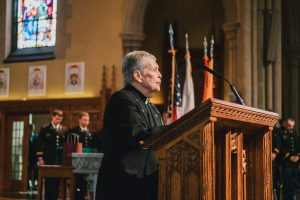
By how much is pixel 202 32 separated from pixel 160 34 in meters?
0.95

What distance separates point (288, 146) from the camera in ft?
36.6

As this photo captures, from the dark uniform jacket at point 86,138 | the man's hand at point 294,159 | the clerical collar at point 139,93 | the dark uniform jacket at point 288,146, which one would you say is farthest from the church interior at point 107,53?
the clerical collar at point 139,93

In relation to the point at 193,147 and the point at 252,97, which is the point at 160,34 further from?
the point at 193,147

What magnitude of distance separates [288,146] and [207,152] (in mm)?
8827

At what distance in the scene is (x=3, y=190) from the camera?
15.0 meters

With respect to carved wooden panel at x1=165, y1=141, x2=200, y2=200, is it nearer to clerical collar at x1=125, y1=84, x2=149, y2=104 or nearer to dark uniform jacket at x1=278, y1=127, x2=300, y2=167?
clerical collar at x1=125, y1=84, x2=149, y2=104

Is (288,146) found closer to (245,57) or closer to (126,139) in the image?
(245,57)

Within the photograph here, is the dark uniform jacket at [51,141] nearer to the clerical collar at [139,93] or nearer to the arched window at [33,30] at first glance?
the arched window at [33,30]

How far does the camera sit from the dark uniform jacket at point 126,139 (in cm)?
294

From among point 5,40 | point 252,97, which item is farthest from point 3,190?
point 252,97

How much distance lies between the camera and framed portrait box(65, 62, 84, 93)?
14.1 meters

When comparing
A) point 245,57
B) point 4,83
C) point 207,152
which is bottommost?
point 207,152

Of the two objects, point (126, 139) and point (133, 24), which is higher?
point (133, 24)

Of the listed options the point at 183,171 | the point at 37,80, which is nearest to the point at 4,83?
the point at 37,80
